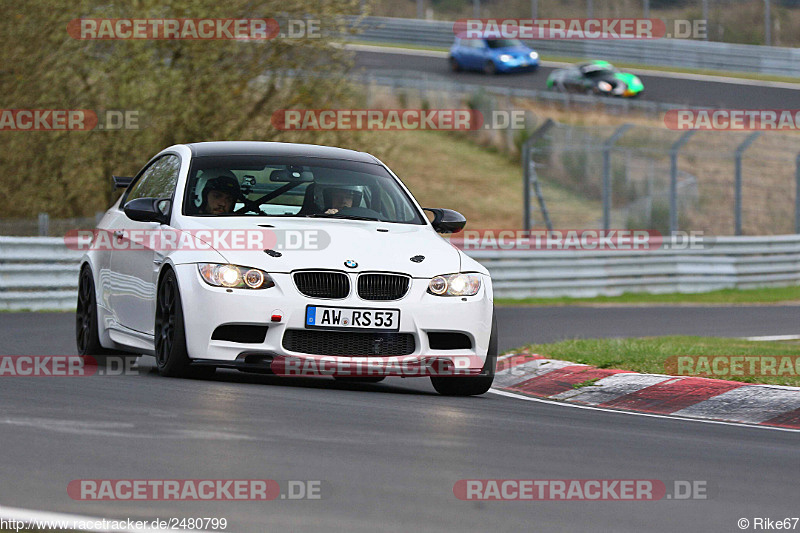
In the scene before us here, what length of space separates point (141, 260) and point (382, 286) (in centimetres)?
180

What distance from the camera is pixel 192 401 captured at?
7754 mm

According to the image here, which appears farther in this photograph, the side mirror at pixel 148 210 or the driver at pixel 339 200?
the driver at pixel 339 200

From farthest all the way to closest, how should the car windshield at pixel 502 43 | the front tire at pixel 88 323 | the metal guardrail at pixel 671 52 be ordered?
the metal guardrail at pixel 671 52 → the car windshield at pixel 502 43 → the front tire at pixel 88 323

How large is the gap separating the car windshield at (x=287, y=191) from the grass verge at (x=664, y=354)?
184cm

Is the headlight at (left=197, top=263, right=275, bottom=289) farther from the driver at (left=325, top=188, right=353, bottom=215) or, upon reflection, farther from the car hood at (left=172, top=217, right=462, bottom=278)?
the driver at (left=325, top=188, right=353, bottom=215)

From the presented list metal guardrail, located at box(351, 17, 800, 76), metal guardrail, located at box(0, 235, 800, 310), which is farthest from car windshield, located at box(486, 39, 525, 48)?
metal guardrail, located at box(0, 235, 800, 310)

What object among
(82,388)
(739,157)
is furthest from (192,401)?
(739,157)

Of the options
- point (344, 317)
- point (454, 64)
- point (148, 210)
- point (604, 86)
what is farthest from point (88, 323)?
point (454, 64)

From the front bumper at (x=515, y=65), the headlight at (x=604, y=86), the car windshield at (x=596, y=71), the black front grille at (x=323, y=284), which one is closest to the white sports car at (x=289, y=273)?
the black front grille at (x=323, y=284)

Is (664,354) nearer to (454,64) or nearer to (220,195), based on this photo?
(220,195)

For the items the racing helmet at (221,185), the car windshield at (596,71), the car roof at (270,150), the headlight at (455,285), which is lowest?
the headlight at (455,285)

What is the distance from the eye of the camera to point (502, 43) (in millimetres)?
49031

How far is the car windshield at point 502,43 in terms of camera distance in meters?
48.7

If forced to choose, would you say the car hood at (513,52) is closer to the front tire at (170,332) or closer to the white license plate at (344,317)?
the front tire at (170,332)
